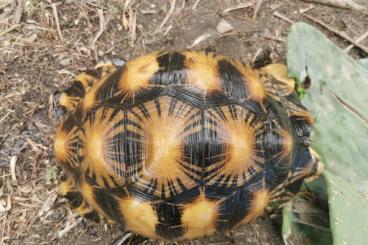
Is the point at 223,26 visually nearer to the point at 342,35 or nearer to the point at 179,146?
the point at 342,35

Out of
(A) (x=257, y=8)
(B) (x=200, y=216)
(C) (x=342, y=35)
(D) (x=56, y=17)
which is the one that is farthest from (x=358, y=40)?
(D) (x=56, y=17)

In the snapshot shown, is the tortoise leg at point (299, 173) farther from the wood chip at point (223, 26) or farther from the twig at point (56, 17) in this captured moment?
the twig at point (56, 17)

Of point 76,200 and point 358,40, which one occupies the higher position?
point 358,40

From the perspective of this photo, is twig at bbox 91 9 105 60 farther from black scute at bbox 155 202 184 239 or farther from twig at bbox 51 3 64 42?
black scute at bbox 155 202 184 239

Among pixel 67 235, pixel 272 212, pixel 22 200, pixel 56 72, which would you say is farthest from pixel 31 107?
pixel 272 212

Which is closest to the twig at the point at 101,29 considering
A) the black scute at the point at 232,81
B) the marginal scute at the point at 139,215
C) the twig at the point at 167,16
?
the twig at the point at 167,16
